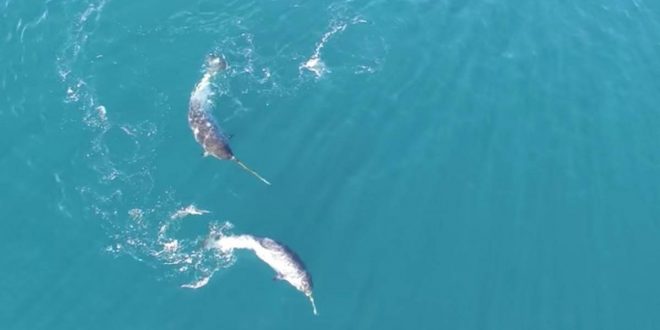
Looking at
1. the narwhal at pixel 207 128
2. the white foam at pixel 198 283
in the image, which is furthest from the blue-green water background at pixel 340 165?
the narwhal at pixel 207 128

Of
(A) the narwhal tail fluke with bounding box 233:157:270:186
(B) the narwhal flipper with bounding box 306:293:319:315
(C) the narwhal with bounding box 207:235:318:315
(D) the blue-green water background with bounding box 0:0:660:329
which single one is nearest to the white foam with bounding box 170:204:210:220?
(D) the blue-green water background with bounding box 0:0:660:329

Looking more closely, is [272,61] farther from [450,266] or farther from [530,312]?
[530,312]

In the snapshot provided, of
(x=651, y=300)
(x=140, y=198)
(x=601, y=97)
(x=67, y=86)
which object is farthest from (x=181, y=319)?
(x=601, y=97)

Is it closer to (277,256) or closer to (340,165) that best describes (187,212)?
(277,256)

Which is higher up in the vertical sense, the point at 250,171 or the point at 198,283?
the point at 250,171

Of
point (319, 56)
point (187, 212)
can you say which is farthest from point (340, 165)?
point (187, 212)
